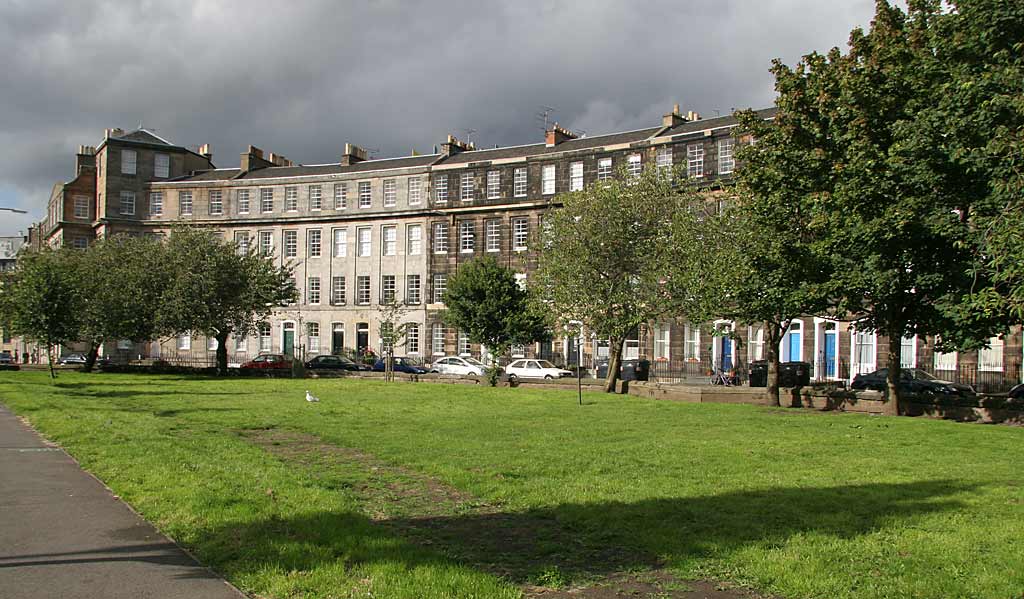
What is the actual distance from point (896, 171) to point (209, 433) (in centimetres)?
1691

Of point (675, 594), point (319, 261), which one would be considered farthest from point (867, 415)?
point (319, 261)

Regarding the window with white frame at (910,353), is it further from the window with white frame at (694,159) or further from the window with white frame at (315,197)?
the window with white frame at (315,197)

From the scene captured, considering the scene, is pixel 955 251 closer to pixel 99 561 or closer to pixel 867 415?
pixel 867 415

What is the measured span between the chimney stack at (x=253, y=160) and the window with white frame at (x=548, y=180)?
28331 millimetres

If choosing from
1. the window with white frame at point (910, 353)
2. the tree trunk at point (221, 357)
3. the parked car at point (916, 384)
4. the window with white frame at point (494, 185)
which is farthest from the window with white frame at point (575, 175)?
the tree trunk at point (221, 357)

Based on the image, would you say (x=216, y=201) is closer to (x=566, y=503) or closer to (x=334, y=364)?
(x=334, y=364)

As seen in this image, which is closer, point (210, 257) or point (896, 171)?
point (896, 171)

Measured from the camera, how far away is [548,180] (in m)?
57.8

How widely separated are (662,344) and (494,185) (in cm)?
1719

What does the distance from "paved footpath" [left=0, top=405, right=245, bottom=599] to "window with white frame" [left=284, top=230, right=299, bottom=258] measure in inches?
2304

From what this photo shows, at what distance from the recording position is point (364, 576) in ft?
21.4

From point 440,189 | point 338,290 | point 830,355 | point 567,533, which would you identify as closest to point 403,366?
point 440,189

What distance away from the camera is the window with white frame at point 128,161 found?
7038cm

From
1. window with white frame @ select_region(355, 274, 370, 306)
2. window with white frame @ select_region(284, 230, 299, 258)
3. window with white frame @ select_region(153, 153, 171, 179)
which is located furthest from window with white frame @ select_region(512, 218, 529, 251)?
window with white frame @ select_region(153, 153, 171, 179)
